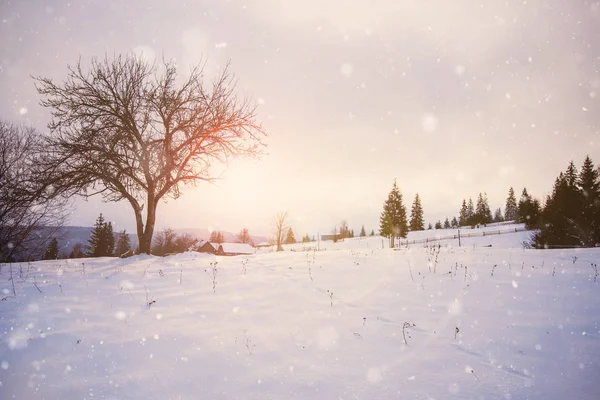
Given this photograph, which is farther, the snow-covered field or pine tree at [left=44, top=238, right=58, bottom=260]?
pine tree at [left=44, top=238, right=58, bottom=260]

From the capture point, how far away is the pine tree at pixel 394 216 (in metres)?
56.0

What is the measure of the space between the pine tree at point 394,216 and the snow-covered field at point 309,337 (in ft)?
169

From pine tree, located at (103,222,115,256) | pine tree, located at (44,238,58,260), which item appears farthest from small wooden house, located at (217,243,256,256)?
pine tree, located at (44,238,58,260)

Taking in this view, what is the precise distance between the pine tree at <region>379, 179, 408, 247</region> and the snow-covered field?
2026 inches

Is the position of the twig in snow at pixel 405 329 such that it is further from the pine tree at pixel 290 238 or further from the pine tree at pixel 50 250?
the pine tree at pixel 290 238

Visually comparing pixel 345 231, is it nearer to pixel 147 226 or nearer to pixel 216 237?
pixel 216 237

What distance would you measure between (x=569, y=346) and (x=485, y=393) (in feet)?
5.74

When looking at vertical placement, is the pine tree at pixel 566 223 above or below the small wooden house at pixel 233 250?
above

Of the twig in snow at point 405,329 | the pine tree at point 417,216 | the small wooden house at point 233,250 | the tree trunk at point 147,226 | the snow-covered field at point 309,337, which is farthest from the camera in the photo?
the pine tree at point 417,216

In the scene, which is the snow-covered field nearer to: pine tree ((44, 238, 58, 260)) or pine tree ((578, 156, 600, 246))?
pine tree ((44, 238, 58, 260))

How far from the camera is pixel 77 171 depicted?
10.8 meters

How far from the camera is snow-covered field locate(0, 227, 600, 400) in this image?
111 inches

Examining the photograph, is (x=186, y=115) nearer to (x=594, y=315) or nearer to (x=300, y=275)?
(x=300, y=275)

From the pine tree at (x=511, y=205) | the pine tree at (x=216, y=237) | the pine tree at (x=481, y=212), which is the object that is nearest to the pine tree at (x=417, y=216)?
the pine tree at (x=481, y=212)
